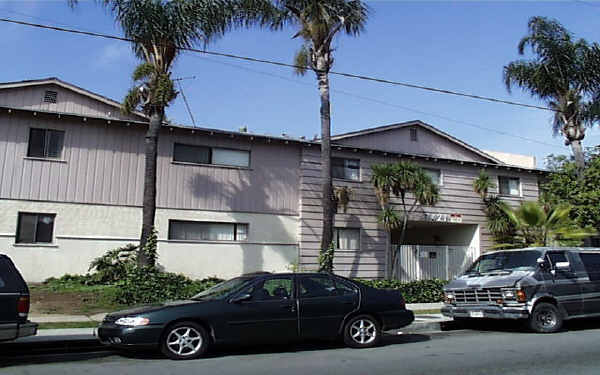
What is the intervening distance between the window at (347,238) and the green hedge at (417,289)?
237 cm

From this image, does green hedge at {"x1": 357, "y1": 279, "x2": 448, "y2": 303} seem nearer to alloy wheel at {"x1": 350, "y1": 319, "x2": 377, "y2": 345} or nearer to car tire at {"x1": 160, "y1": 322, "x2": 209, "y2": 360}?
alloy wheel at {"x1": 350, "y1": 319, "x2": 377, "y2": 345}

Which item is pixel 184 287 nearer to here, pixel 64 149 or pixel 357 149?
pixel 64 149

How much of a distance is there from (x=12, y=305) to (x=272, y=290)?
392 cm

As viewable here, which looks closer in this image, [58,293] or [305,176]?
[58,293]

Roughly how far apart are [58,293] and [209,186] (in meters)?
5.93

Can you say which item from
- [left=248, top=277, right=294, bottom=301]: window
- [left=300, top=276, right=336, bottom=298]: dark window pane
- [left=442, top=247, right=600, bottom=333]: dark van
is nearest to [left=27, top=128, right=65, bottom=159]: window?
[left=248, top=277, right=294, bottom=301]: window

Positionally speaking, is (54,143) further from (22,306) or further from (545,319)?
(545,319)

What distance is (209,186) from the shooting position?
62.8 ft

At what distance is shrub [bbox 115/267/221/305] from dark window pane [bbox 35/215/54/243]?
3233 mm

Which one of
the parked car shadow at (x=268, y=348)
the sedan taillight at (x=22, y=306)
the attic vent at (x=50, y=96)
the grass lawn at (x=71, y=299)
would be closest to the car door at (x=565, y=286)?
the parked car shadow at (x=268, y=348)

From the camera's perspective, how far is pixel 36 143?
686 inches

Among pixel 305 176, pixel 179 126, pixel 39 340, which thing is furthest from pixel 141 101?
pixel 39 340

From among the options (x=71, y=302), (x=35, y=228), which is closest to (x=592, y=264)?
(x=71, y=302)

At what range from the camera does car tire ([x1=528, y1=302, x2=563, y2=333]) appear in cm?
1133
